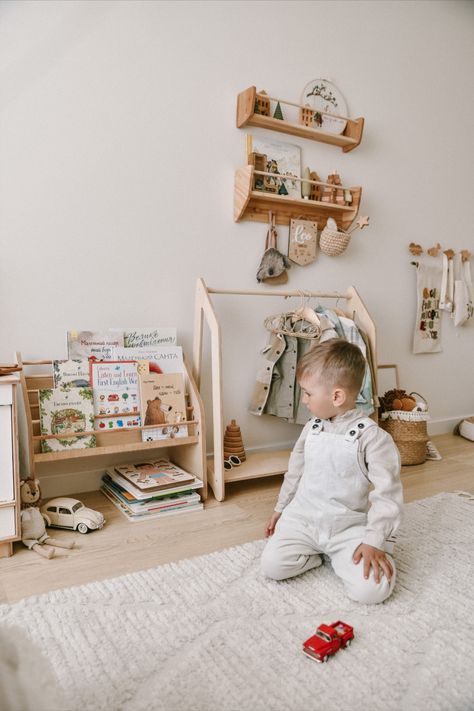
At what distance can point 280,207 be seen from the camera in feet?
8.27

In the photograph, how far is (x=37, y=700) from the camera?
63cm

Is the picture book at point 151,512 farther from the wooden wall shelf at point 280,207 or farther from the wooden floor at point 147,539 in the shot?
the wooden wall shelf at point 280,207

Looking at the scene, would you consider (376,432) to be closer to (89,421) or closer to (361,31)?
(89,421)

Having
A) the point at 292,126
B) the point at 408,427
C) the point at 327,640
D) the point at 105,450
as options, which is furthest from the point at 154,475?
the point at 292,126

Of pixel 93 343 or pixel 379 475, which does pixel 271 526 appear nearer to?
pixel 379 475

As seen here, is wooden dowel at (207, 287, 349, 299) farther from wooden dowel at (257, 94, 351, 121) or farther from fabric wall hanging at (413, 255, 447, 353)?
wooden dowel at (257, 94, 351, 121)

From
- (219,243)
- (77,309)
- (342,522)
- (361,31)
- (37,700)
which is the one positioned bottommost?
(342,522)

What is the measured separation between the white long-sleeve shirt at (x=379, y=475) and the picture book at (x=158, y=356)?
846 mm

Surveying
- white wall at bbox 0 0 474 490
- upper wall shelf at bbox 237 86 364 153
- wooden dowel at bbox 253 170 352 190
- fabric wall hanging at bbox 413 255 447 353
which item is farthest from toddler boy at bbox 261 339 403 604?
fabric wall hanging at bbox 413 255 447 353

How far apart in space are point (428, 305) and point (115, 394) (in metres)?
2.03

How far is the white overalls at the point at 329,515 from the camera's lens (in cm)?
141

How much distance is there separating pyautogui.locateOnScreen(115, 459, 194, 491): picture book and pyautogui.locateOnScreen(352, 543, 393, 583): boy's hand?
82cm

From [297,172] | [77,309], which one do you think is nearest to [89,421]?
[77,309]

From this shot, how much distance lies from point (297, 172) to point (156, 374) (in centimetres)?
125
